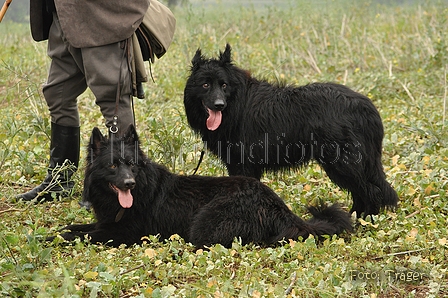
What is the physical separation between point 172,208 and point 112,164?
0.59 m

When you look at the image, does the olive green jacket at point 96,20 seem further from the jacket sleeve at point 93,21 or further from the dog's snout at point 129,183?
the dog's snout at point 129,183

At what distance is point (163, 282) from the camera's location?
10.9ft

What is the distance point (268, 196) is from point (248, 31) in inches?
348

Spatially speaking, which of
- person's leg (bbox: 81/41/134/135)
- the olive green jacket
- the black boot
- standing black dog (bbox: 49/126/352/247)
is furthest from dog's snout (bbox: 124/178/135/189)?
the black boot

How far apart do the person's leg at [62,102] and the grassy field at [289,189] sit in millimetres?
196

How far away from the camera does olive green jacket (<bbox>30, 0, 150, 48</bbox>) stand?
4.23 metres

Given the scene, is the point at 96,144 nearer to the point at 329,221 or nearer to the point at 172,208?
the point at 172,208

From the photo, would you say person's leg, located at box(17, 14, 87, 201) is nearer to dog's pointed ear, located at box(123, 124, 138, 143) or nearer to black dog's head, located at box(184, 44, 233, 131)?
dog's pointed ear, located at box(123, 124, 138, 143)

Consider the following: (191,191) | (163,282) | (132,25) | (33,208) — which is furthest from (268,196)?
(33,208)

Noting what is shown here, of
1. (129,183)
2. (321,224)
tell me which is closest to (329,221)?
(321,224)

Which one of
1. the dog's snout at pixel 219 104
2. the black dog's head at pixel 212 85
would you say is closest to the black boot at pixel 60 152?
the black dog's head at pixel 212 85

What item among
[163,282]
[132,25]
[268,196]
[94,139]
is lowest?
[163,282]

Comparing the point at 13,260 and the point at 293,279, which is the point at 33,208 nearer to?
the point at 13,260

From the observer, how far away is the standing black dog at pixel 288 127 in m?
4.66
